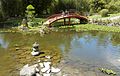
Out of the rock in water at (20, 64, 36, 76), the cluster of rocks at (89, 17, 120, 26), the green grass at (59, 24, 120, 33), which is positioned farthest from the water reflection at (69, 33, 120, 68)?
the cluster of rocks at (89, 17, 120, 26)

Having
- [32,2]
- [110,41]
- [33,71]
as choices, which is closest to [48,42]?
[110,41]

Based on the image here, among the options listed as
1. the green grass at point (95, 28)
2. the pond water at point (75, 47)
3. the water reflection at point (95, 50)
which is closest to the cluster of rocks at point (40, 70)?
the pond water at point (75, 47)

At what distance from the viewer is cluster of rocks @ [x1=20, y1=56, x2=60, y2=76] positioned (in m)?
19.5

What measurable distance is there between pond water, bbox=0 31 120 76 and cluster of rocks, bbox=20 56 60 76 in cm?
109

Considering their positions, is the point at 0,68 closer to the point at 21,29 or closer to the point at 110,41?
the point at 110,41

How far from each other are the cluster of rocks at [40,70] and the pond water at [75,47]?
1.09 m

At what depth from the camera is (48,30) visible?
141 ft

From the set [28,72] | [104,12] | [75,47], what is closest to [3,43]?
[75,47]

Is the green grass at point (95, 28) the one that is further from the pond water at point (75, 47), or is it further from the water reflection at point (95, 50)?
the water reflection at point (95, 50)

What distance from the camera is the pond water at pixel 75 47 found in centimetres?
2289

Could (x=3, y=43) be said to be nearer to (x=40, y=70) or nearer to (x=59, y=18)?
(x=40, y=70)

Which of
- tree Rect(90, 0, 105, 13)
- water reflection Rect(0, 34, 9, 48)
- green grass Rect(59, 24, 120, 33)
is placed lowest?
water reflection Rect(0, 34, 9, 48)

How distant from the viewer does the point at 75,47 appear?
98.5 feet

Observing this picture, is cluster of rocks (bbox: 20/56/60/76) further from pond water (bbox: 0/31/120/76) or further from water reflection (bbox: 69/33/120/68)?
water reflection (bbox: 69/33/120/68)
